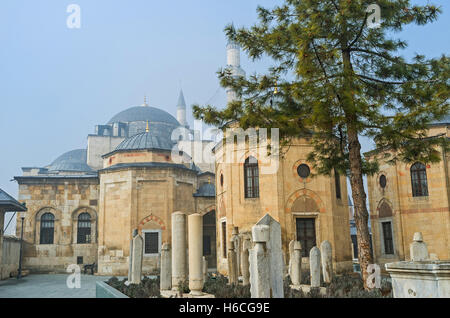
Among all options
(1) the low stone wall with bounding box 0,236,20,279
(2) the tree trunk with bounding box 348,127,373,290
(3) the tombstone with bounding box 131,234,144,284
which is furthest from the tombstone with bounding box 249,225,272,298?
(1) the low stone wall with bounding box 0,236,20,279

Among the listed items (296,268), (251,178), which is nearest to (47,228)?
(251,178)

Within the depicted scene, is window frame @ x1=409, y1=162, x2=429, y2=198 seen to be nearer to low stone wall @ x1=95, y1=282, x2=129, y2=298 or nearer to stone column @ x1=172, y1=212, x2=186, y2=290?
stone column @ x1=172, y1=212, x2=186, y2=290

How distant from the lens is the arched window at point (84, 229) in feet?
86.3

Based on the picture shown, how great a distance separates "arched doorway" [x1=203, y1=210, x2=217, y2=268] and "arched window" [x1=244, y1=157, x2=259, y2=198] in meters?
7.84

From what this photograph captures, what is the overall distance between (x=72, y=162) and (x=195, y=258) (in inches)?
1341

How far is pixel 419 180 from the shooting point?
62.9ft

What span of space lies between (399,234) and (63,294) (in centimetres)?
1475

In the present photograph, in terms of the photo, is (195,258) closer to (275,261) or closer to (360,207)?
(275,261)

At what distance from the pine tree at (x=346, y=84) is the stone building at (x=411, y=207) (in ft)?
25.6

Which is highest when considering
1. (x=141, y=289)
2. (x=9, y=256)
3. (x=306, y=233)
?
(x=306, y=233)

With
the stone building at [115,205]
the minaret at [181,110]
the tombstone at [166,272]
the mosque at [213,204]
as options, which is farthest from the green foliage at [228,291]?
the minaret at [181,110]
